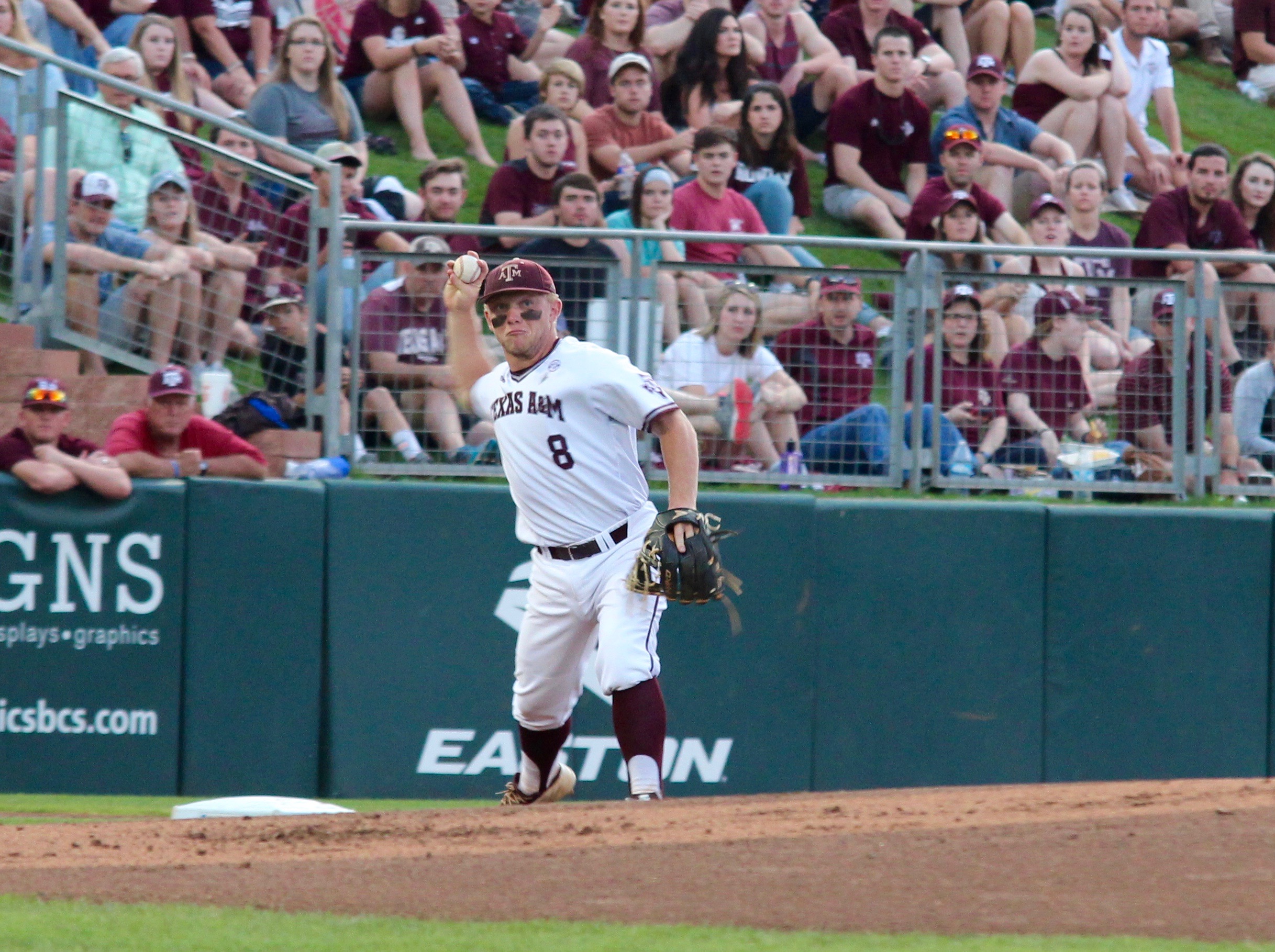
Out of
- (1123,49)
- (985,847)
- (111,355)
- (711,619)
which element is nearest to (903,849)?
(985,847)

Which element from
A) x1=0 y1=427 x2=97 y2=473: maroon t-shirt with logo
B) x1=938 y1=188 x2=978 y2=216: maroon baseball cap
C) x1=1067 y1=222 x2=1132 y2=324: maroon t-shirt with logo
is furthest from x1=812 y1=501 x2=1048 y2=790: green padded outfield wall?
x1=0 y1=427 x2=97 y2=473: maroon t-shirt with logo

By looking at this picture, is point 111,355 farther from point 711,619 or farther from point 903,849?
point 903,849

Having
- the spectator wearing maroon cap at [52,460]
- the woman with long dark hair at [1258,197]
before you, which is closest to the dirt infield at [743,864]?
the spectator wearing maroon cap at [52,460]

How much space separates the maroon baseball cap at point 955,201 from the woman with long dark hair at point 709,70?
5.77 ft

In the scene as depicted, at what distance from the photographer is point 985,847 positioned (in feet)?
15.1

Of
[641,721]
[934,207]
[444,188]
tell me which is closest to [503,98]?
[444,188]

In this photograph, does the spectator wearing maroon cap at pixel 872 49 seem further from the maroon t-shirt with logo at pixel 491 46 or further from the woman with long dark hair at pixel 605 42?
the maroon t-shirt with logo at pixel 491 46

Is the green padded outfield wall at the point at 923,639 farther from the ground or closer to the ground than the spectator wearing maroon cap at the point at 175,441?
closer to the ground

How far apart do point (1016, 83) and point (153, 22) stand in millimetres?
6185

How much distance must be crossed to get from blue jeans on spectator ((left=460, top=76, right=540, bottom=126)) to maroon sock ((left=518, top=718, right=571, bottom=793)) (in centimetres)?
657

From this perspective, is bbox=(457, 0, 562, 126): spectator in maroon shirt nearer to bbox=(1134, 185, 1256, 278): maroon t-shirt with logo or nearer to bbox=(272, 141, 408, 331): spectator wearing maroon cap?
bbox=(272, 141, 408, 331): spectator wearing maroon cap

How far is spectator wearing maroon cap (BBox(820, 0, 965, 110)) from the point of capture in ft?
39.2

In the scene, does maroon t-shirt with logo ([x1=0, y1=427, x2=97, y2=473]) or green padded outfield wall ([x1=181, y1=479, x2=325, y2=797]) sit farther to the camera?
green padded outfield wall ([x1=181, y1=479, x2=325, y2=797])

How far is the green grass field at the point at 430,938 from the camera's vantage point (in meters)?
3.77
